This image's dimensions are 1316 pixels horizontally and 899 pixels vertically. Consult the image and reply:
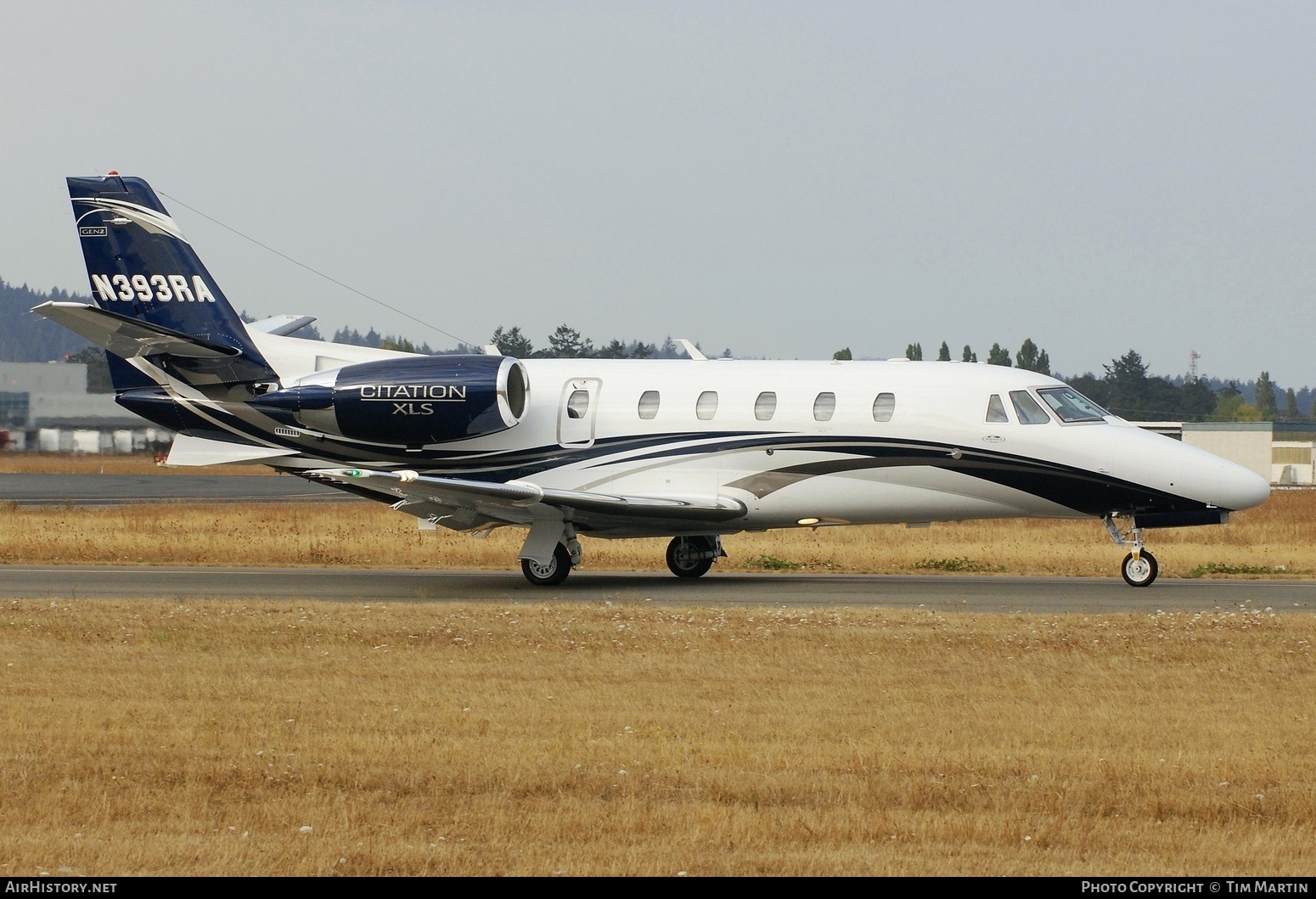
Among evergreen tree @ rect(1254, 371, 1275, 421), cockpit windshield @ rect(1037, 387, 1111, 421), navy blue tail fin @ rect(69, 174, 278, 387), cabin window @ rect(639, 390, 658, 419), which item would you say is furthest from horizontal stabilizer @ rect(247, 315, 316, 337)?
evergreen tree @ rect(1254, 371, 1275, 421)

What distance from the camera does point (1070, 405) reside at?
21.0 m

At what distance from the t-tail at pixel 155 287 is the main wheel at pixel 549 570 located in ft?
18.0

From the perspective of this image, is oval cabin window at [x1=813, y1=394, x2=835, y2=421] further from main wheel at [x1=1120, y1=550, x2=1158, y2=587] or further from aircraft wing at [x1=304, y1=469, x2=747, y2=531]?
main wheel at [x1=1120, y1=550, x2=1158, y2=587]

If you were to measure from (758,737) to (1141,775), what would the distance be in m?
2.44

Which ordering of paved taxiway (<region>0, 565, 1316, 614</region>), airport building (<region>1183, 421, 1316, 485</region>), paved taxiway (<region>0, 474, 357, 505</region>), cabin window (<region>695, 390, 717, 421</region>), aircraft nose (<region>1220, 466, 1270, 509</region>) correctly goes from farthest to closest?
1. airport building (<region>1183, 421, 1316, 485</region>)
2. paved taxiway (<region>0, 474, 357, 505</region>)
3. cabin window (<region>695, 390, 717, 421</region>)
4. aircraft nose (<region>1220, 466, 1270, 509</region>)
5. paved taxiway (<region>0, 565, 1316, 614</region>)

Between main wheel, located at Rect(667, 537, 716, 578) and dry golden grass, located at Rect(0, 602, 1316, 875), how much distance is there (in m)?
7.74

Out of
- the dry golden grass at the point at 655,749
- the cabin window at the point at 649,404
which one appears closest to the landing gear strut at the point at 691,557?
the cabin window at the point at 649,404

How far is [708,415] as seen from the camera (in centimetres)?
2164

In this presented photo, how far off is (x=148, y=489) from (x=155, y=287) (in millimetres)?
35168

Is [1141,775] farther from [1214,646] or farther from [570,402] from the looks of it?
[570,402]

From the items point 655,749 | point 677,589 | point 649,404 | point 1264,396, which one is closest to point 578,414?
point 649,404

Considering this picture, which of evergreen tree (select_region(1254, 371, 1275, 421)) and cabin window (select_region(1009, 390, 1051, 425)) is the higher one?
evergreen tree (select_region(1254, 371, 1275, 421))

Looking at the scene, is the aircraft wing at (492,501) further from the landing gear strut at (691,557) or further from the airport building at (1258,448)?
the airport building at (1258,448)

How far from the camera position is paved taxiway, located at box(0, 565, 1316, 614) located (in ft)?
60.6
